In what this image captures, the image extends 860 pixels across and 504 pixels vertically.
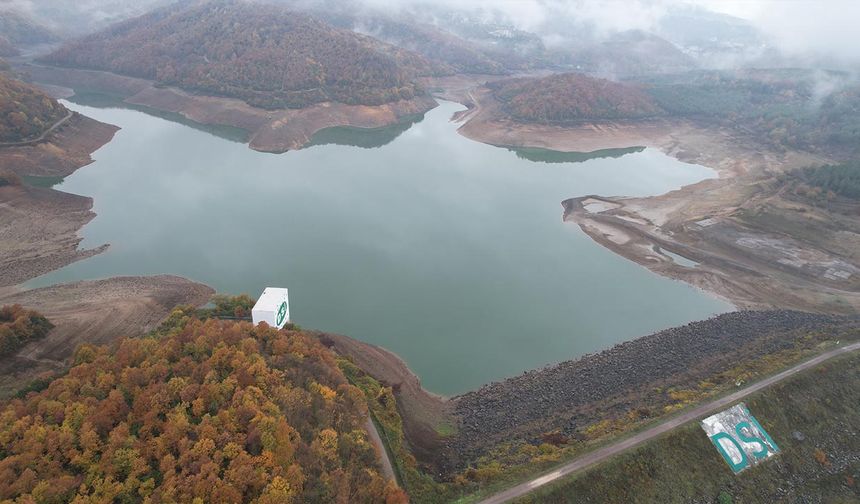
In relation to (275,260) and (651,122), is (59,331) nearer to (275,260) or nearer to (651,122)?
(275,260)

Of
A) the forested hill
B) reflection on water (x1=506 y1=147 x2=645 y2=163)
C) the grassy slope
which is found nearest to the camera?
the grassy slope

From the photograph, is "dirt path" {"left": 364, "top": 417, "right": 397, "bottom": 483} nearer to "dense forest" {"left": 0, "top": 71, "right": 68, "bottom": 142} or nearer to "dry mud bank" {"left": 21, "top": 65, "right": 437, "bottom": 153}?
"dry mud bank" {"left": 21, "top": 65, "right": 437, "bottom": 153}

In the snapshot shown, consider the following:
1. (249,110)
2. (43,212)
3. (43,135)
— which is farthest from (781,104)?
(43,135)

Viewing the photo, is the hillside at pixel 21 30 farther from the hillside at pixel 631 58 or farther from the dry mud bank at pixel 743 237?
the hillside at pixel 631 58

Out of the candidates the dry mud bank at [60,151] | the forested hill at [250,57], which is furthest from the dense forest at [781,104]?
the dry mud bank at [60,151]

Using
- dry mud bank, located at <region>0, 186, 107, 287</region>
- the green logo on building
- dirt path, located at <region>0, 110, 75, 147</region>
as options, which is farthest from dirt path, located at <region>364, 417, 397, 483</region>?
dirt path, located at <region>0, 110, 75, 147</region>

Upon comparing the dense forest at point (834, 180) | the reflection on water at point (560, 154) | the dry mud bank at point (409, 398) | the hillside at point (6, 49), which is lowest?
the dry mud bank at point (409, 398)
